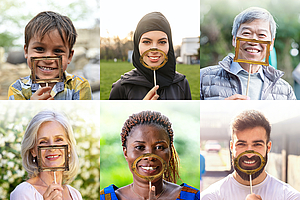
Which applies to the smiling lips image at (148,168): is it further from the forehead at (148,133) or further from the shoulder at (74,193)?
the shoulder at (74,193)

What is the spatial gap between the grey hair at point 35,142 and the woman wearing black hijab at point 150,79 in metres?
0.46

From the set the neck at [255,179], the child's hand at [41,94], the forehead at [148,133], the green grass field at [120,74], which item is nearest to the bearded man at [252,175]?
the neck at [255,179]

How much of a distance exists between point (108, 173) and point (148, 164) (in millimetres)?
370

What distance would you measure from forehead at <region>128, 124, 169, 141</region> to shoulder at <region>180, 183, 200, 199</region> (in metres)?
0.44

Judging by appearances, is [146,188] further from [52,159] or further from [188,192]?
[52,159]

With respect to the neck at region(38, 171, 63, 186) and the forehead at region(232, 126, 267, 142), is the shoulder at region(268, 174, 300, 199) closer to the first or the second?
the forehead at region(232, 126, 267, 142)

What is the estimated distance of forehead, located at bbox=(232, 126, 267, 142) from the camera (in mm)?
Result: 2627

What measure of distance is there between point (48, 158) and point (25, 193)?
36 centimetres

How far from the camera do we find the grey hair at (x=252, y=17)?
262 centimetres

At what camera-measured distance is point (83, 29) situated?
2668 mm

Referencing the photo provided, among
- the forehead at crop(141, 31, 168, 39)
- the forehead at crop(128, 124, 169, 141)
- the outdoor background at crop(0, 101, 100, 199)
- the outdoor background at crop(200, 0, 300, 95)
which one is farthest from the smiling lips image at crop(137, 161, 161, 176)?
the forehead at crop(141, 31, 168, 39)

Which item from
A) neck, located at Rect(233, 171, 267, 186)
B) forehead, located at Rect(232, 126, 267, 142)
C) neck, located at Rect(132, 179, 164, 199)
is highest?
forehead, located at Rect(232, 126, 267, 142)

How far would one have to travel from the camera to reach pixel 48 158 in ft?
8.41

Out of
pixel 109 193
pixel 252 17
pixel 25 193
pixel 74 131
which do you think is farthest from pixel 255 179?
pixel 25 193
